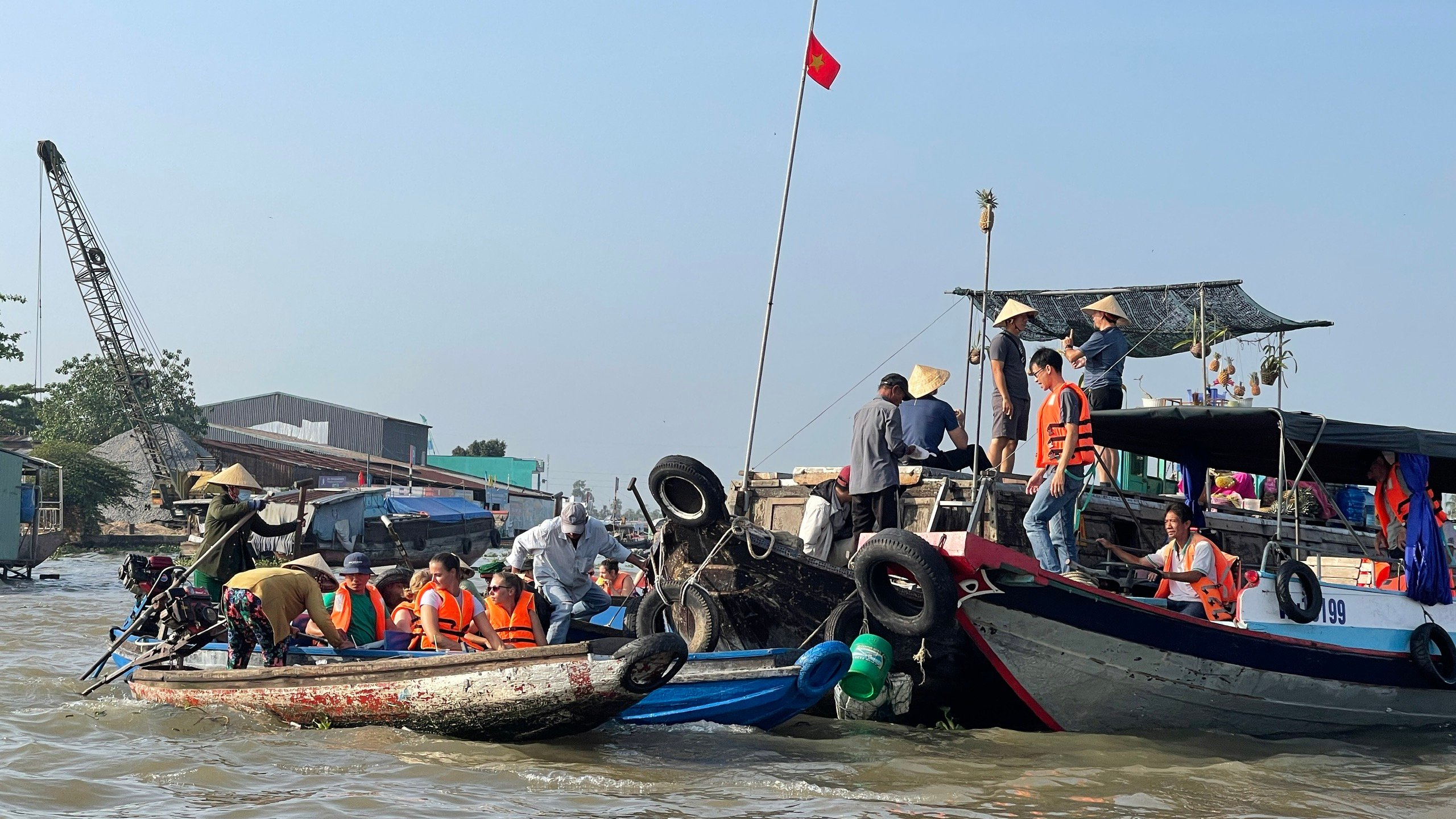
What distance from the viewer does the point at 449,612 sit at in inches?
345

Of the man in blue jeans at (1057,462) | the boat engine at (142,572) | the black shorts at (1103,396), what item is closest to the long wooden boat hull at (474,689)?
the boat engine at (142,572)

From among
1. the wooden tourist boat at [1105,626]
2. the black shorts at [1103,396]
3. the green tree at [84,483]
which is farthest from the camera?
the green tree at [84,483]

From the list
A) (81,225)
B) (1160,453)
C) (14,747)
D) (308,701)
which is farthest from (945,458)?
(81,225)

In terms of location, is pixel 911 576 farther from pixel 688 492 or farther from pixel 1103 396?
pixel 1103 396

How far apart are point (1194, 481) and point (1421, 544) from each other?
1.66m

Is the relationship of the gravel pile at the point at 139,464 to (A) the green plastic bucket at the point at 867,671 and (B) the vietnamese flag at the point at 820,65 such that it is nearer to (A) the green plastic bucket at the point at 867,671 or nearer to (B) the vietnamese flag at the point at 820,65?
(B) the vietnamese flag at the point at 820,65

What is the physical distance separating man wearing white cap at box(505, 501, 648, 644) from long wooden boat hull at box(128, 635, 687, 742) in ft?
4.17

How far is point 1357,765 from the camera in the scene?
8.10 m

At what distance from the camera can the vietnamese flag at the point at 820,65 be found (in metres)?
11.5

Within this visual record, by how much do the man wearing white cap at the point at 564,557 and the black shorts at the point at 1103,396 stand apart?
13.8 ft

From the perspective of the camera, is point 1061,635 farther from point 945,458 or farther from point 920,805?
point 945,458

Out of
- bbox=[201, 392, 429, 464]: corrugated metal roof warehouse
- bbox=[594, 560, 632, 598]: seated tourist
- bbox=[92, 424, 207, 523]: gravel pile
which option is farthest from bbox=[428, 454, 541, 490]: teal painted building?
bbox=[594, 560, 632, 598]: seated tourist

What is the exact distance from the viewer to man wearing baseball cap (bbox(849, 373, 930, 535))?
909 cm

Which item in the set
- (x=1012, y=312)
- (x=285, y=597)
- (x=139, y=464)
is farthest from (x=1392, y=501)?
(x=139, y=464)
